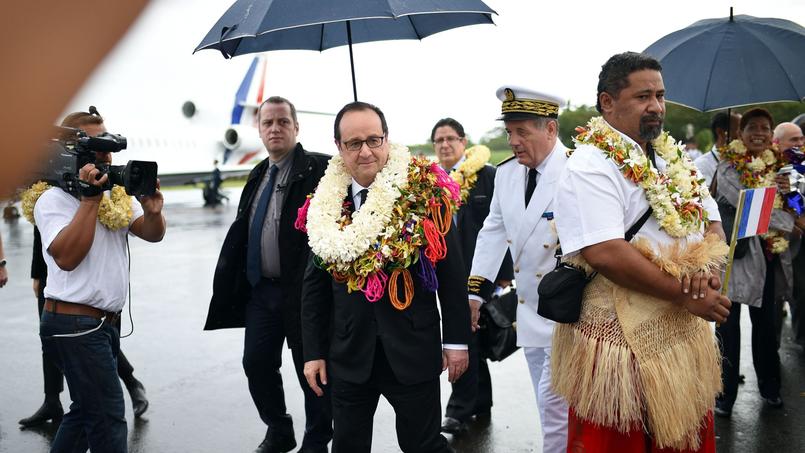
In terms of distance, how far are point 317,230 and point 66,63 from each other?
119 inches

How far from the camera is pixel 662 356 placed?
2.87m

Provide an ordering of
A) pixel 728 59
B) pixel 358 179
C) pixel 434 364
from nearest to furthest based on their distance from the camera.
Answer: pixel 434 364
pixel 358 179
pixel 728 59

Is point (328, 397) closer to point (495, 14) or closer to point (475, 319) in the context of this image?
point (475, 319)

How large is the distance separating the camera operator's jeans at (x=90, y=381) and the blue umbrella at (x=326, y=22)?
1697mm

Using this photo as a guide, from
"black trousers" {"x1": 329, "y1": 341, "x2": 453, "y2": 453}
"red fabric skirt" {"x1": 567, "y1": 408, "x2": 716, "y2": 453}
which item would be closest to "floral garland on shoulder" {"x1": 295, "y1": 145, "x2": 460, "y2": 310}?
"black trousers" {"x1": 329, "y1": 341, "x2": 453, "y2": 453}

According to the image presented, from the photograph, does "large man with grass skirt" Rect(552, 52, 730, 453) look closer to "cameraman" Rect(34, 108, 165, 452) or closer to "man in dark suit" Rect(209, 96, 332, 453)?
"man in dark suit" Rect(209, 96, 332, 453)

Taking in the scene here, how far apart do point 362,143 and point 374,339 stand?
3.20 feet

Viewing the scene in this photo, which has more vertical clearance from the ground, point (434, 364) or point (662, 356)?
point (662, 356)

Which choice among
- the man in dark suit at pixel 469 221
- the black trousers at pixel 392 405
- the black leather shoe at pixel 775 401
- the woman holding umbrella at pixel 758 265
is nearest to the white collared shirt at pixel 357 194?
the black trousers at pixel 392 405

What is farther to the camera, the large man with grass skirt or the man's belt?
the man's belt

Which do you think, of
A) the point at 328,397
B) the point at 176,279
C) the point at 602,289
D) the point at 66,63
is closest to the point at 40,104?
the point at 66,63

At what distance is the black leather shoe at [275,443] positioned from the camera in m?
4.74

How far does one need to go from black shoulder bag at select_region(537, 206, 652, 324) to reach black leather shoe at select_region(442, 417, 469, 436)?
7.93 feet

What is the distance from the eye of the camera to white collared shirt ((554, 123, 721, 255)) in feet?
9.19
